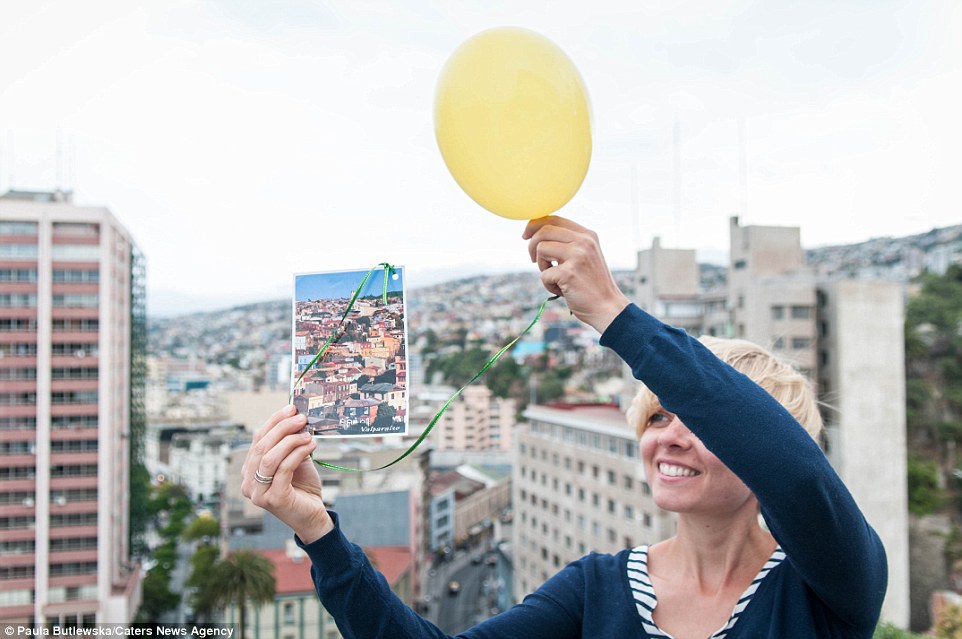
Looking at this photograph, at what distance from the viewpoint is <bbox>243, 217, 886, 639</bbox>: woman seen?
32.5 inches

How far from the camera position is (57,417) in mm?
18531

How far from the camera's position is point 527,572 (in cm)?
2123

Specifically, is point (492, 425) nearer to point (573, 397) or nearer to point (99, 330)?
point (573, 397)

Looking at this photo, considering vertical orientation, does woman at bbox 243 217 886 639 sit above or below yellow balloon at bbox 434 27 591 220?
below

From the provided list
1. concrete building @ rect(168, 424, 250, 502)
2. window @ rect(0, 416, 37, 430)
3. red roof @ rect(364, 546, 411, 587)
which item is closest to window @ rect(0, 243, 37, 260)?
window @ rect(0, 416, 37, 430)

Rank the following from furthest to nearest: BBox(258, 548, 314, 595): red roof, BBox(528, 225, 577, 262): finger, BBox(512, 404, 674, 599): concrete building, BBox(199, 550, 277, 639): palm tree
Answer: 1. BBox(512, 404, 674, 599): concrete building
2. BBox(258, 548, 314, 595): red roof
3. BBox(199, 550, 277, 639): palm tree
4. BBox(528, 225, 577, 262): finger

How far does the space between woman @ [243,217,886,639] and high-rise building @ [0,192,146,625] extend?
20.7 meters

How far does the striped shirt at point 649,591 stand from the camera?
1.04 m

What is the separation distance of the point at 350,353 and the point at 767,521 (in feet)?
2.28

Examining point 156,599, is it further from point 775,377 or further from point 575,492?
point 775,377

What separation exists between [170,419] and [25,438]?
121 ft

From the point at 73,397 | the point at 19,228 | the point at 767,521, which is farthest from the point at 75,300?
the point at 767,521

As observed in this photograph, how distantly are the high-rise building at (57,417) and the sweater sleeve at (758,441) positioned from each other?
2107cm

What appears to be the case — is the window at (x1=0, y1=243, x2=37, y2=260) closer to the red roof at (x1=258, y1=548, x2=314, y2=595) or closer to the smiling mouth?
the red roof at (x1=258, y1=548, x2=314, y2=595)
